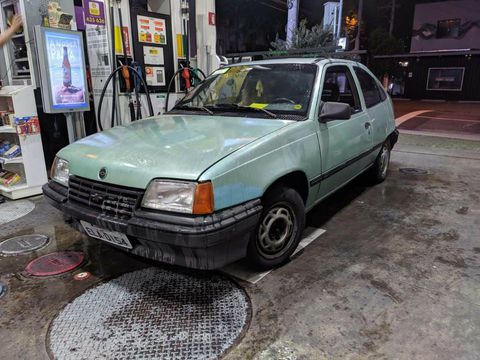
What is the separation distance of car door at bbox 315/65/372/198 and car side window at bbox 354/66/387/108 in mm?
236

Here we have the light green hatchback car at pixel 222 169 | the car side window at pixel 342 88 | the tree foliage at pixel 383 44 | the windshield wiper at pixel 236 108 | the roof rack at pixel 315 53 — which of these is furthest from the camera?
the tree foliage at pixel 383 44

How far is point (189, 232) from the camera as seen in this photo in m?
1.98

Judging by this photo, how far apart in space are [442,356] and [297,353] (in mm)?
746

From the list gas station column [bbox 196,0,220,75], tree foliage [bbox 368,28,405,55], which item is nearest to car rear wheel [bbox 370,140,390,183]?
gas station column [bbox 196,0,220,75]

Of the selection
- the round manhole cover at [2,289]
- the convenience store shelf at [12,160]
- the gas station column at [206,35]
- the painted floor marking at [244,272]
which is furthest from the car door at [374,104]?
the convenience store shelf at [12,160]

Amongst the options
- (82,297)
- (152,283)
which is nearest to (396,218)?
(152,283)

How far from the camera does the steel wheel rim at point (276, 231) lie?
8.30ft

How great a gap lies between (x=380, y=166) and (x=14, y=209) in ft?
14.5

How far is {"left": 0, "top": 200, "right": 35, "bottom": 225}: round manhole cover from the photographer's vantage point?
385 cm

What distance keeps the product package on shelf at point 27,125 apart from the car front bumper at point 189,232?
8.17 feet

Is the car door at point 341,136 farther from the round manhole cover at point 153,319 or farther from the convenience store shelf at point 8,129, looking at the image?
the convenience store shelf at point 8,129

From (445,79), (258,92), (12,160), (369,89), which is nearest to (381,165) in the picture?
(369,89)

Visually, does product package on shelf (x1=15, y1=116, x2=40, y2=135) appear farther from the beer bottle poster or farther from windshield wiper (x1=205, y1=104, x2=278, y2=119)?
windshield wiper (x1=205, y1=104, x2=278, y2=119)

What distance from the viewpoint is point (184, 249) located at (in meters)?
2.09
